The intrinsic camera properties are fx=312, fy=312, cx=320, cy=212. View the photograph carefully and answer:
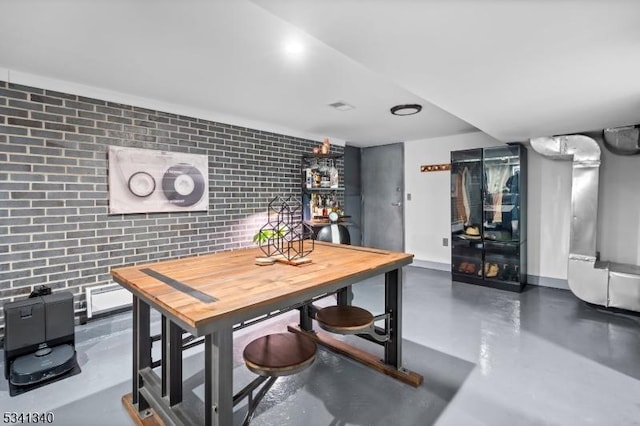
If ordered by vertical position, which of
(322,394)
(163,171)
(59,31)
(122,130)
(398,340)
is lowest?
(322,394)

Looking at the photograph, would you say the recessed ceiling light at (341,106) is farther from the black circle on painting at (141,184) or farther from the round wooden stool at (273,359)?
the round wooden stool at (273,359)

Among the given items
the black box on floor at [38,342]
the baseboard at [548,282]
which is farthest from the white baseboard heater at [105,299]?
the baseboard at [548,282]

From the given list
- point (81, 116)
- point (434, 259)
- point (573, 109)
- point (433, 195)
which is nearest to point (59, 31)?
point (81, 116)

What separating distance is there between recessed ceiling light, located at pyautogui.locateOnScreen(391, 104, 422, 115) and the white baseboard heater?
3.48 meters

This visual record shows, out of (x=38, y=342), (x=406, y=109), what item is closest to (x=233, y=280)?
(x=38, y=342)

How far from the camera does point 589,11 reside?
4.40ft

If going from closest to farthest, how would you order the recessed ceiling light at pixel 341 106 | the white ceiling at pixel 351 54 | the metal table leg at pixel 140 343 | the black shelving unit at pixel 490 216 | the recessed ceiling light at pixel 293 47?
the white ceiling at pixel 351 54
the metal table leg at pixel 140 343
the recessed ceiling light at pixel 293 47
the recessed ceiling light at pixel 341 106
the black shelving unit at pixel 490 216

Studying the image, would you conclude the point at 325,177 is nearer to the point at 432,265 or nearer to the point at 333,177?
the point at 333,177

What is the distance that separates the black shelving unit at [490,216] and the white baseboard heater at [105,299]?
423 cm

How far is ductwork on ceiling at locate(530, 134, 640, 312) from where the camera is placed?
330cm

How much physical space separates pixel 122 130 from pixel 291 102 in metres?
1.73

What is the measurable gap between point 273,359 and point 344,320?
55 cm

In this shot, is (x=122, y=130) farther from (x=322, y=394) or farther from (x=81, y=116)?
(x=322, y=394)

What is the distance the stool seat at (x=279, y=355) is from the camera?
4.60 ft
